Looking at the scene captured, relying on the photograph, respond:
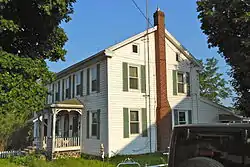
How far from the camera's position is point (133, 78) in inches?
723

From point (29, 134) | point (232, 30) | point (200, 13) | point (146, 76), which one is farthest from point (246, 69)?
point (29, 134)

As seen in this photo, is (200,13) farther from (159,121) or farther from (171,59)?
(159,121)

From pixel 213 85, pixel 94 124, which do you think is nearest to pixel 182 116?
pixel 94 124

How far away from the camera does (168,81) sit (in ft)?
64.9

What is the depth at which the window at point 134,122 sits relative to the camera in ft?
58.3

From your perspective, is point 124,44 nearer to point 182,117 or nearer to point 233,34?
point 233,34

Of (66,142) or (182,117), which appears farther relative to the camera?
(182,117)

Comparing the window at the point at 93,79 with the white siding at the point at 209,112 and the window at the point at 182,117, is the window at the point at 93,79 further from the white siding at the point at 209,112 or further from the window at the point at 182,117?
the white siding at the point at 209,112

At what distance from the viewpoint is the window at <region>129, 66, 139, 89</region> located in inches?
718

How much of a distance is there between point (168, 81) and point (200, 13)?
4984 millimetres

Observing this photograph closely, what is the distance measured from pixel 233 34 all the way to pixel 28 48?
11.6 m

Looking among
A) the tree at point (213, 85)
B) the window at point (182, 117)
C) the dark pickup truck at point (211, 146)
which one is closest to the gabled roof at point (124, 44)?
the window at point (182, 117)

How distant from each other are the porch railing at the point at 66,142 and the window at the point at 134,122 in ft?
13.2

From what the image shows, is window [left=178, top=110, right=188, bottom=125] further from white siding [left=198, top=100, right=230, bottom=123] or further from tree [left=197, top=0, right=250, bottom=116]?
tree [left=197, top=0, right=250, bottom=116]
